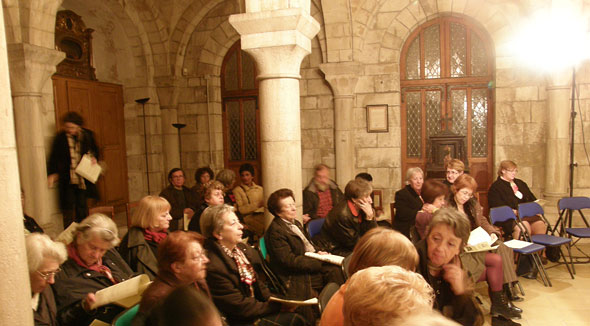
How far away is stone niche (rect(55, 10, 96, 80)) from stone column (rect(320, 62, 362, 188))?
12.1ft

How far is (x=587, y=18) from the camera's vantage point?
5891mm

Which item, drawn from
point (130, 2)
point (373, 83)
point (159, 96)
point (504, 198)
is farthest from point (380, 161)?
point (130, 2)

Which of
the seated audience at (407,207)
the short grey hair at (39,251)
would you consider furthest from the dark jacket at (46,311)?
the seated audience at (407,207)

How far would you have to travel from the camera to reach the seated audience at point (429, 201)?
12.1 ft

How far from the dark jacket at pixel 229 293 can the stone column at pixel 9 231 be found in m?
0.98

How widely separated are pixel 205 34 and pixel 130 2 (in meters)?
1.26

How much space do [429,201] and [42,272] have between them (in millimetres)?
2943

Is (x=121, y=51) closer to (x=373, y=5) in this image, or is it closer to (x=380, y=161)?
(x=373, y=5)

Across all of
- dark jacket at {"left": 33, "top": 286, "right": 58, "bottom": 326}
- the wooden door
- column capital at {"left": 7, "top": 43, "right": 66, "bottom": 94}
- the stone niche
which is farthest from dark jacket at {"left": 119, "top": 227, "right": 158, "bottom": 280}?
the stone niche

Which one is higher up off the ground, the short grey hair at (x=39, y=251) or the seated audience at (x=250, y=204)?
Result: the short grey hair at (x=39, y=251)

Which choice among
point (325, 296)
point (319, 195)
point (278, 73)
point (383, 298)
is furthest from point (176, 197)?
point (383, 298)

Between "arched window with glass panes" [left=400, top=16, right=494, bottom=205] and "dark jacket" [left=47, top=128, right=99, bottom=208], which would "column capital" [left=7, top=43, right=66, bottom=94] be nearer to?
"dark jacket" [left=47, top=128, right=99, bottom=208]

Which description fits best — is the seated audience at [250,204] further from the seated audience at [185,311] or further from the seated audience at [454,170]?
the seated audience at [185,311]

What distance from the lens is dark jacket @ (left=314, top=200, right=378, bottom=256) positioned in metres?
3.56
